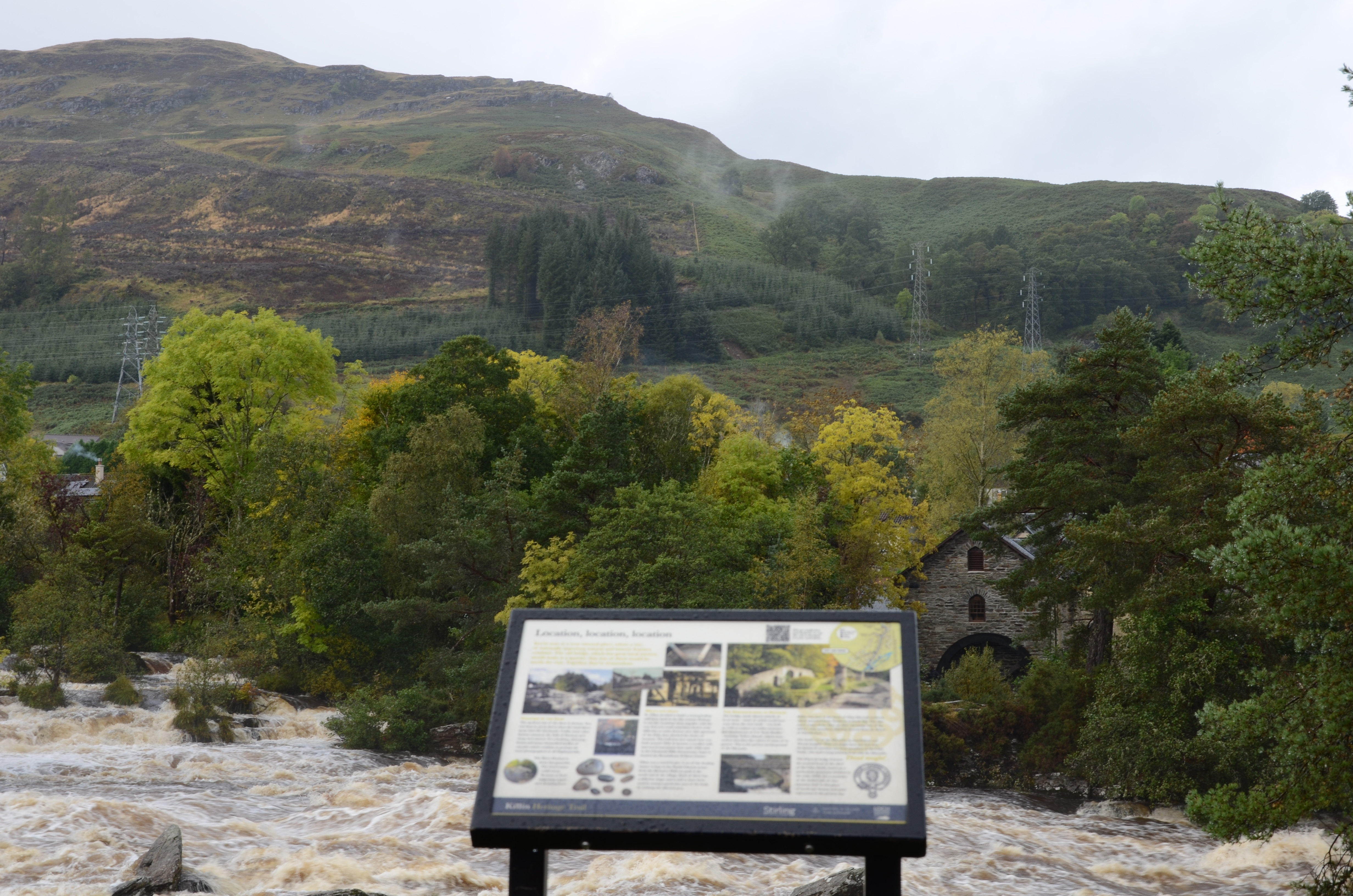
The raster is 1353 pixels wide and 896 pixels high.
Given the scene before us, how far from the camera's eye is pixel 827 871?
19547mm

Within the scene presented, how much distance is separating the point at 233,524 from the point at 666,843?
43129 millimetres

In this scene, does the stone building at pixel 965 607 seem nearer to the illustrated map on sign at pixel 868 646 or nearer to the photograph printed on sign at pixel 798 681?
the illustrated map on sign at pixel 868 646

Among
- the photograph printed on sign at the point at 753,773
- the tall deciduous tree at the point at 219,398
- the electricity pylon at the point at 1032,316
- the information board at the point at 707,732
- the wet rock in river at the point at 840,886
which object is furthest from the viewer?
the electricity pylon at the point at 1032,316

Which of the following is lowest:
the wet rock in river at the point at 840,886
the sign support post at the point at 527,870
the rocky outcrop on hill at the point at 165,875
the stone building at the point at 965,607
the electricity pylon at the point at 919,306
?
the stone building at the point at 965,607

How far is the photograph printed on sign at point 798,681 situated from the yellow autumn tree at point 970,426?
2044 inches

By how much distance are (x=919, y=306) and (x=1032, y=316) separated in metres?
23.2

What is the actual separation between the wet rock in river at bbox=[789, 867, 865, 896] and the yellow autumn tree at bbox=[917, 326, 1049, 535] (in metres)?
46.3

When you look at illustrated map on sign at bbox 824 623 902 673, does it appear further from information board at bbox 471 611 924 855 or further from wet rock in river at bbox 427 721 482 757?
wet rock in river at bbox 427 721 482 757

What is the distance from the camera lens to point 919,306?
398 feet

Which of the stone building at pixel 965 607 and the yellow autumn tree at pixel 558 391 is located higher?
the yellow autumn tree at pixel 558 391

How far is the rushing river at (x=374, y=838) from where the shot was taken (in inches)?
691

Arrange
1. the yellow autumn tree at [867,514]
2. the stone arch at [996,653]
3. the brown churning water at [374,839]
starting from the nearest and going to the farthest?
the brown churning water at [374,839], the yellow autumn tree at [867,514], the stone arch at [996,653]

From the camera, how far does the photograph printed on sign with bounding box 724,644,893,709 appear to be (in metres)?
7.78

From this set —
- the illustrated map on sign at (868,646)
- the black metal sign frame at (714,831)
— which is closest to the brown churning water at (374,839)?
the black metal sign frame at (714,831)
